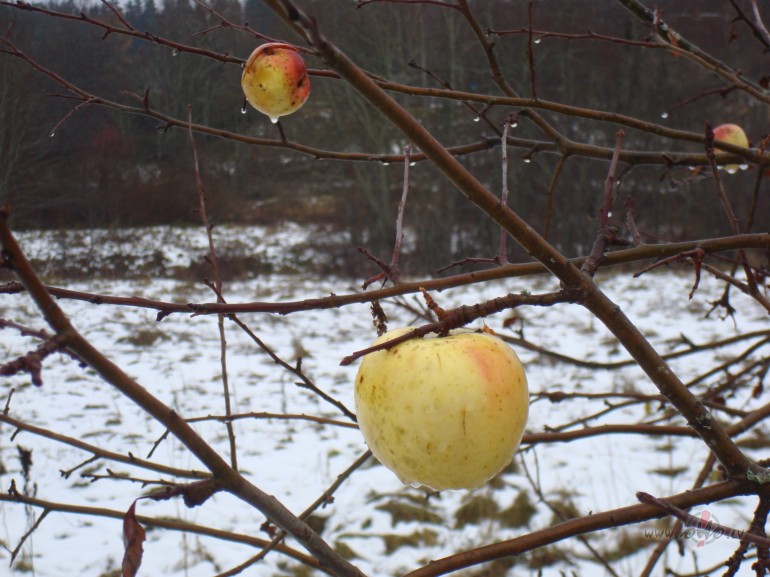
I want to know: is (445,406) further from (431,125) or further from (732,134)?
(431,125)

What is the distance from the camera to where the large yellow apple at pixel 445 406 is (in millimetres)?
572

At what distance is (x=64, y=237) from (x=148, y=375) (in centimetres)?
473

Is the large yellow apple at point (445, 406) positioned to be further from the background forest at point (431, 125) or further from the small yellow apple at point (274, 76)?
the background forest at point (431, 125)

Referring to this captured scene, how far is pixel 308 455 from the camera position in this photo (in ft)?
13.1

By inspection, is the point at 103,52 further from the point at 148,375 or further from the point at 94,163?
the point at 148,375

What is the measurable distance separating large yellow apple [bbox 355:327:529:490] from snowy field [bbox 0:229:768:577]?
0.61m

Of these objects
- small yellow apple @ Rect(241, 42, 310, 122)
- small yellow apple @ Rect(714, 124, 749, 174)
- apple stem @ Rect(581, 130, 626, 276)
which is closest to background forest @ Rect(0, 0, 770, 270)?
small yellow apple @ Rect(714, 124, 749, 174)

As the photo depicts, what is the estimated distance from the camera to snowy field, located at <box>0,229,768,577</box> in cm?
288

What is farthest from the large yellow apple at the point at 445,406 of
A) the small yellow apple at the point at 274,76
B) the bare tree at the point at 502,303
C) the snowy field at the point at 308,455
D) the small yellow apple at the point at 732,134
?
the small yellow apple at the point at 732,134

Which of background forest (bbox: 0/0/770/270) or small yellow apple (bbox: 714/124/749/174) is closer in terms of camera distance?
small yellow apple (bbox: 714/124/749/174)

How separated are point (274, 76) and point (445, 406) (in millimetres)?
849

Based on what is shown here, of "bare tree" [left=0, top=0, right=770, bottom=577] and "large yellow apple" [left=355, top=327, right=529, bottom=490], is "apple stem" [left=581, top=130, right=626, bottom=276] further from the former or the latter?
"large yellow apple" [left=355, top=327, right=529, bottom=490]

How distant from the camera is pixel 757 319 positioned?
6.18 metres

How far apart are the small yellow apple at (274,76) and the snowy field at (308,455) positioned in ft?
2.31
